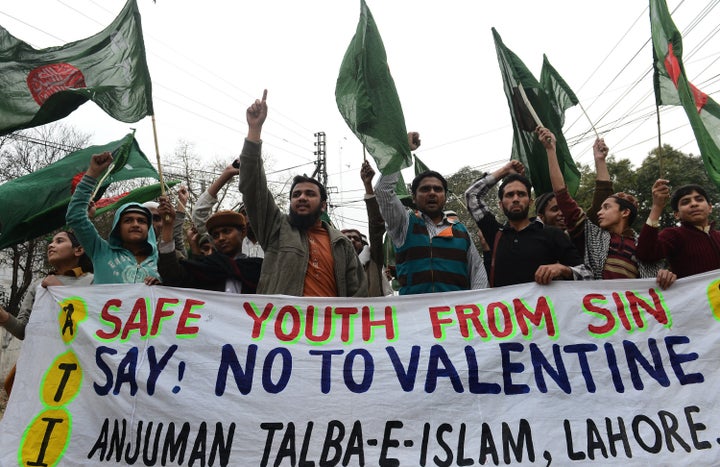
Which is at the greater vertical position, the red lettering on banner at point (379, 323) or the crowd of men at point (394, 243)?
the crowd of men at point (394, 243)

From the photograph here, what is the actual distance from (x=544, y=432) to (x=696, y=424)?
0.72 m

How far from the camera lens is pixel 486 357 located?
9.96 feet

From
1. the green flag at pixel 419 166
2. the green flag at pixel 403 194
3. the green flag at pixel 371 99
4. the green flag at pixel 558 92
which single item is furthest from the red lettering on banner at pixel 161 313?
the green flag at pixel 419 166

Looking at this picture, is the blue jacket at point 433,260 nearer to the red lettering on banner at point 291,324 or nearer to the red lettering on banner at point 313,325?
the red lettering on banner at point 313,325

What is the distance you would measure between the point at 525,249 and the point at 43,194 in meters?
3.53

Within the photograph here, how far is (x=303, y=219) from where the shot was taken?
365 centimetres

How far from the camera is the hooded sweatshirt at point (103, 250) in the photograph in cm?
368

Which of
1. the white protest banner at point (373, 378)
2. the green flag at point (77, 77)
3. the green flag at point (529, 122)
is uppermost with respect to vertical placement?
the green flag at point (77, 77)

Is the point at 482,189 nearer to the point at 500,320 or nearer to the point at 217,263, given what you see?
the point at 500,320

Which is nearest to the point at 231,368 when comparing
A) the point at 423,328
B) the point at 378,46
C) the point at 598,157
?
the point at 423,328

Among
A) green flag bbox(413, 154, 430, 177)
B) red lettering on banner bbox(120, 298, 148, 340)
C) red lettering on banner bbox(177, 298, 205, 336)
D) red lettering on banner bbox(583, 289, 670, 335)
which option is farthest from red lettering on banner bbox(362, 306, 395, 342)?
green flag bbox(413, 154, 430, 177)

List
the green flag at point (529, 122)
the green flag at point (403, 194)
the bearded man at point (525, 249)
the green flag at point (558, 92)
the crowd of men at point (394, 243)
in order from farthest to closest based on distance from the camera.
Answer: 1. the green flag at point (403, 194)
2. the green flag at point (558, 92)
3. the green flag at point (529, 122)
4. the crowd of men at point (394, 243)
5. the bearded man at point (525, 249)

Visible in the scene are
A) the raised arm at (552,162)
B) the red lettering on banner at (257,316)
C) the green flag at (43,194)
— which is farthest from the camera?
the green flag at (43,194)

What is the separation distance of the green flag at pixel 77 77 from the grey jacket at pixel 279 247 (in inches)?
52.8
